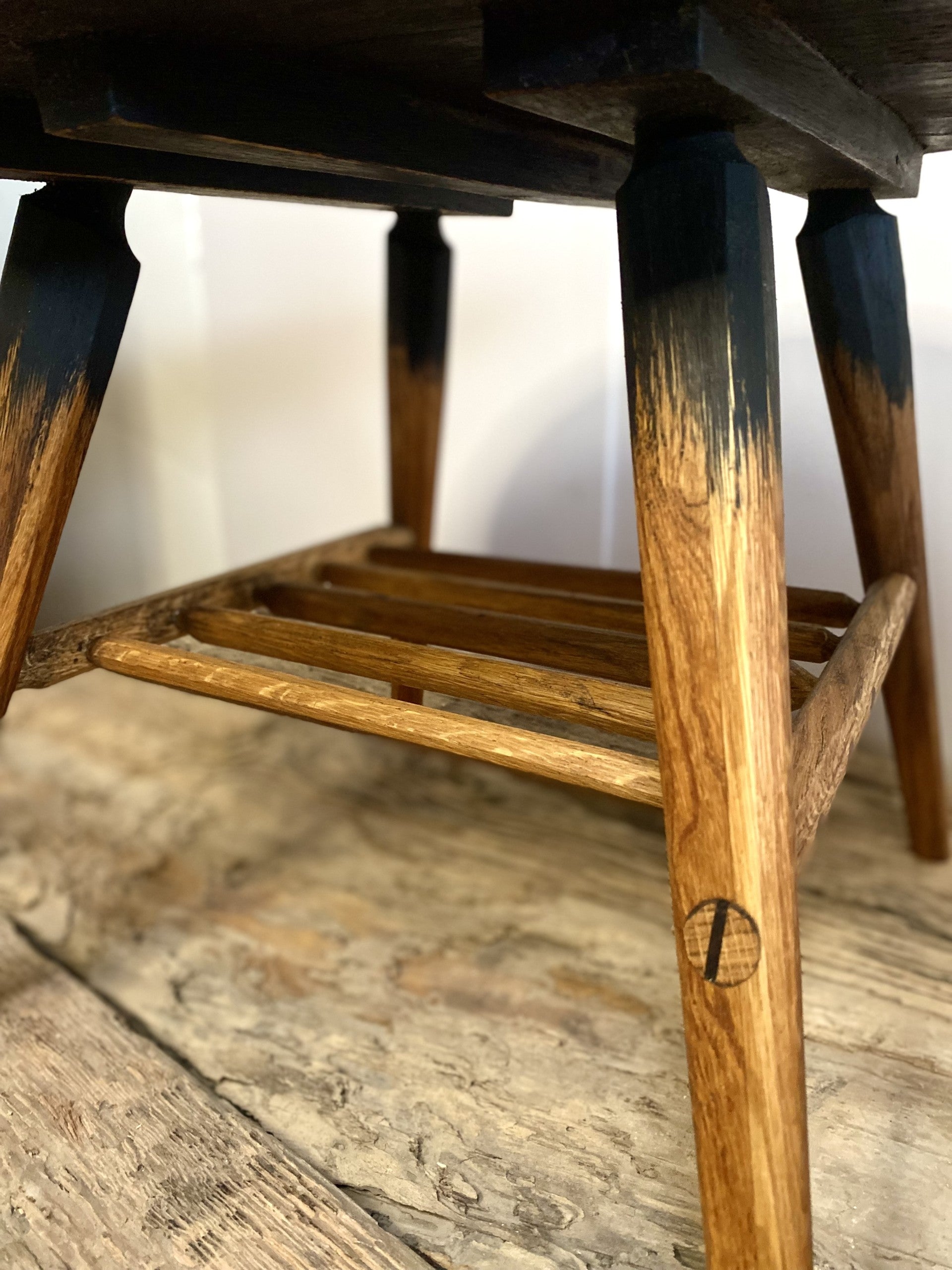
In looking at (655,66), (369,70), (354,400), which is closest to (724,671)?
(655,66)

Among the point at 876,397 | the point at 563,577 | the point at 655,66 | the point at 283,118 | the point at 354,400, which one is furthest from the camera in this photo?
the point at 354,400

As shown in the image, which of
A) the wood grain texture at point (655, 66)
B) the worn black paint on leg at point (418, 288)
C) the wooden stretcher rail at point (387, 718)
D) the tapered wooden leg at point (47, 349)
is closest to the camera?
the wood grain texture at point (655, 66)

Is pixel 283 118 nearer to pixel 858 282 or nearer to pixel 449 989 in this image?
pixel 858 282

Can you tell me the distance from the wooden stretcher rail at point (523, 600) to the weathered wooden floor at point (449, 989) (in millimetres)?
238

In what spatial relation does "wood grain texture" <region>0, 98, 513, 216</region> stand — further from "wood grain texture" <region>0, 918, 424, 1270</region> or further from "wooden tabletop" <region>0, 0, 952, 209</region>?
"wood grain texture" <region>0, 918, 424, 1270</region>

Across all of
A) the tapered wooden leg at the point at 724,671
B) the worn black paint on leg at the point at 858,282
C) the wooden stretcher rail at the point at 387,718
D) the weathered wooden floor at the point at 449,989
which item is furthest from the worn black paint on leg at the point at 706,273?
the weathered wooden floor at the point at 449,989

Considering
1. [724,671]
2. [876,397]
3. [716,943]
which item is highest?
[876,397]

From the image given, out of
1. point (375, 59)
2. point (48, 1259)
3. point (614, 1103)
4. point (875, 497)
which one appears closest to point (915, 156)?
point (875, 497)

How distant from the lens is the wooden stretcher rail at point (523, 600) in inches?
25.9

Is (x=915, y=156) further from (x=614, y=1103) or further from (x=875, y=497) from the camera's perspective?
(x=614, y=1103)

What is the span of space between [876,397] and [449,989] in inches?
19.9

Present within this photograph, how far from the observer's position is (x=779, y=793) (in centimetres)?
43

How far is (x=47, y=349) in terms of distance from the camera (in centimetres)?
58

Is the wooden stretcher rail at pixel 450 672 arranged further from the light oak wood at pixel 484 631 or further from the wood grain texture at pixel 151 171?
the wood grain texture at pixel 151 171
